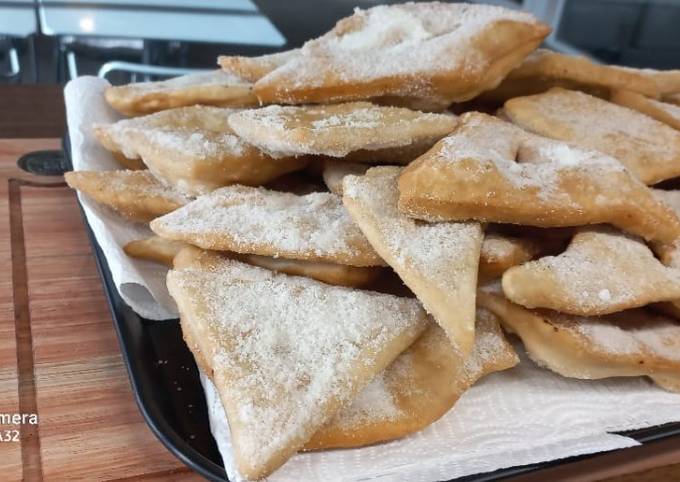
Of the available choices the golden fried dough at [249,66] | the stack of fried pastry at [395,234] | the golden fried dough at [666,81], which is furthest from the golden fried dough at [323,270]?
the golden fried dough at [666,81]

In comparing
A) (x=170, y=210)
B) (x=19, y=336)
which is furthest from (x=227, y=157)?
(x=19, y=336)

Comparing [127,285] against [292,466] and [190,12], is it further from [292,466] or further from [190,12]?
[190,12]

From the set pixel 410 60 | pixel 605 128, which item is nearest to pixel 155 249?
pixel 410 60

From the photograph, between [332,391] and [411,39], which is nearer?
[332,391]

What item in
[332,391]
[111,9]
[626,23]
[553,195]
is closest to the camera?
[332,391]

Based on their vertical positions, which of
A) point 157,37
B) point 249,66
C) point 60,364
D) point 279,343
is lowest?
point 157,37

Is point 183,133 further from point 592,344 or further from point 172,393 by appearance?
point 592,344

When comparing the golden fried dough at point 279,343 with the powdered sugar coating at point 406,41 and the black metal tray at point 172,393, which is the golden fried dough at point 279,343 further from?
the powdered sugar coating at point 406,41
